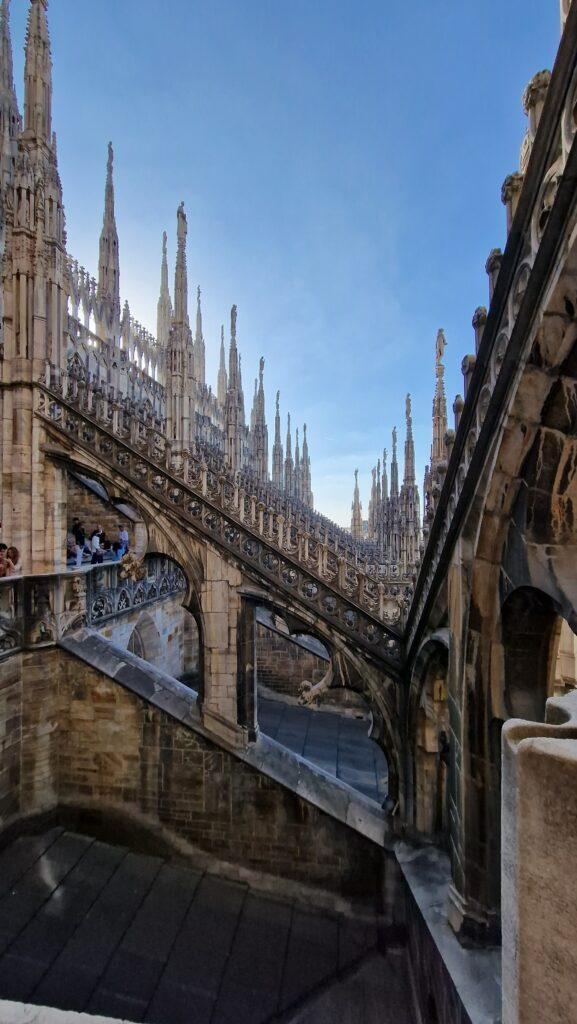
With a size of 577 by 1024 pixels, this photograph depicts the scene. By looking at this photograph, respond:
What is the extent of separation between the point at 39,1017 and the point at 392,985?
6.32 m

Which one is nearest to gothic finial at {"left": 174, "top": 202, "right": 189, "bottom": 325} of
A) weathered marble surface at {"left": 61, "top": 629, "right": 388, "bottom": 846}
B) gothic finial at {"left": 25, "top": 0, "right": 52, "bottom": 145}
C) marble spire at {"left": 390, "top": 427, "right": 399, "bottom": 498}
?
gothic finial at {"left": 25, "top": 0, "right": 52, "bottom": 145}

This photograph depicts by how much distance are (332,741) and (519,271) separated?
11845mm

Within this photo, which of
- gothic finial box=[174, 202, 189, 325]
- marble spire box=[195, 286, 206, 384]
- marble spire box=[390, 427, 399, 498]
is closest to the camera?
gothic finial box=[174, 202, 189, 325]

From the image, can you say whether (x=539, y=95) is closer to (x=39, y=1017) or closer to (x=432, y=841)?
(x=39, y=1017)

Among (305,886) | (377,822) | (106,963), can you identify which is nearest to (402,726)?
(377,822)

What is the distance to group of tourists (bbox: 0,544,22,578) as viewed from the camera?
7371mm

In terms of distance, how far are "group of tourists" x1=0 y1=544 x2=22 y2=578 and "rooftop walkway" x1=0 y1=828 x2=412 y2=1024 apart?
4.04 m

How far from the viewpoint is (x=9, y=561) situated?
7.57 meters

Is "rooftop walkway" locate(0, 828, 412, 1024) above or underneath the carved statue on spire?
underneath

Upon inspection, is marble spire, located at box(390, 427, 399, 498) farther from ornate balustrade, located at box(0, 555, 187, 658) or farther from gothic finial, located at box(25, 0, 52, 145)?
gothic finial, located at box(25, 0, 52, 145)

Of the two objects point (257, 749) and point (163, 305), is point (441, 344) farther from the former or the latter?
point (163, 305)

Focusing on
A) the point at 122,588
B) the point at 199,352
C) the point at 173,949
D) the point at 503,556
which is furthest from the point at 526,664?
the point at 199,352

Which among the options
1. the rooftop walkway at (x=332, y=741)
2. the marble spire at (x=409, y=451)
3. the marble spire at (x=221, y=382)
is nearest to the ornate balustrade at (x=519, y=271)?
the rooftop walkway at (x=332, y=741)

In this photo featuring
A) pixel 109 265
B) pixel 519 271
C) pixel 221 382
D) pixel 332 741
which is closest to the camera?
pixel 519 271
